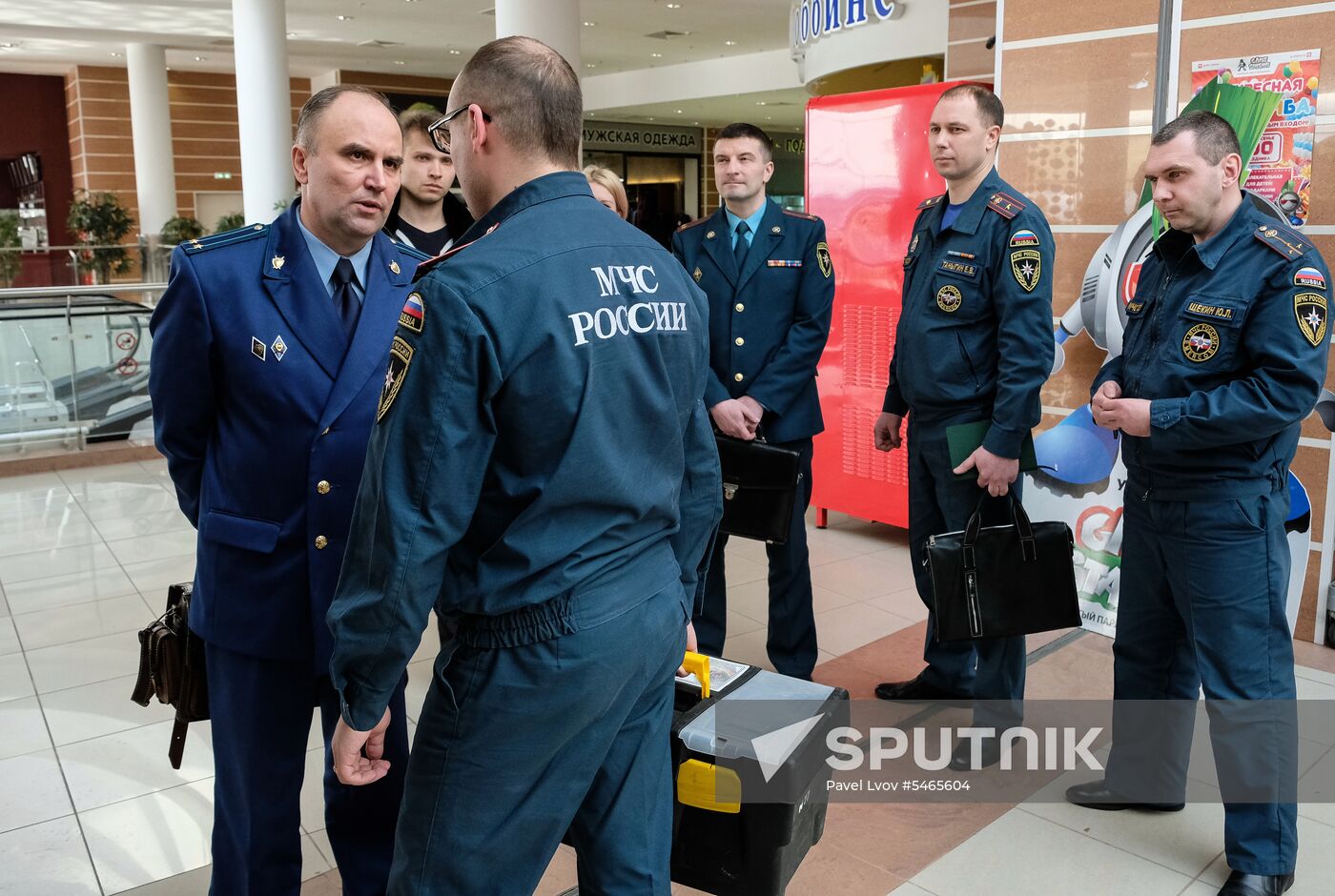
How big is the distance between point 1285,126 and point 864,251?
1.74m

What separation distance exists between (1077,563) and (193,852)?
10.2ft

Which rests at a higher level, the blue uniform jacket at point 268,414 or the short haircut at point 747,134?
the short haircut at point 747,134

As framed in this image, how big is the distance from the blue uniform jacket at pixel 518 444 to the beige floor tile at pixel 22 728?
7.54 ft

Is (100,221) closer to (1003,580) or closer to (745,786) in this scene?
(1003,580)

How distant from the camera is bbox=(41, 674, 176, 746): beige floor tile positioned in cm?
320

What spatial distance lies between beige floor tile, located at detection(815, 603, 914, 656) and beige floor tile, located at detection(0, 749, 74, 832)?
7.65 feet

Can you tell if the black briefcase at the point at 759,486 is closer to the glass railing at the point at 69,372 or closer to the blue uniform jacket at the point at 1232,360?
the blue uniform jacket at the point at 1232,360

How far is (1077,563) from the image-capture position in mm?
4035

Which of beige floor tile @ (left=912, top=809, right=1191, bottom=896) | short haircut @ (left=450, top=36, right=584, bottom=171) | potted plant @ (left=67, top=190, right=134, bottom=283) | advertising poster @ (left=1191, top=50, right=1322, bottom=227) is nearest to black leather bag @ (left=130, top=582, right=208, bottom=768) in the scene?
short haircut @ (left=450, top=36, right=584, bottom=171)

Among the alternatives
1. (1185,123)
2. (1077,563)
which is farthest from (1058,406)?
(1185,123)

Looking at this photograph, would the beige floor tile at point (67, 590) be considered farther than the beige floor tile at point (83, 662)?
Yes

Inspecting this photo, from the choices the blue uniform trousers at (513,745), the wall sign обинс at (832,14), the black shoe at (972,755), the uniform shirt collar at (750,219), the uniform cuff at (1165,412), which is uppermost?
the wall sign обинс at (832,14)

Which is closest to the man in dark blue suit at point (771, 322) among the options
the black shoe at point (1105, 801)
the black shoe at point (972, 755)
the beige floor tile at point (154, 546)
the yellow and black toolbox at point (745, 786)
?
the black shoe at point (972, 755)

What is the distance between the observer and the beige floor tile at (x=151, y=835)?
2.46 m
